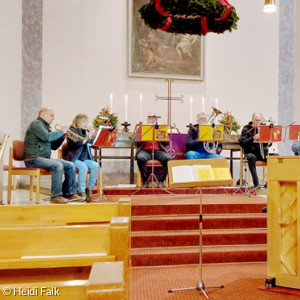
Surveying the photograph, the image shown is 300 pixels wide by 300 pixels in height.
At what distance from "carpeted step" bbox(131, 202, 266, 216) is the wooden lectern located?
1.61 m

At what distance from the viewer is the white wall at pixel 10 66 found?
23.1 ft

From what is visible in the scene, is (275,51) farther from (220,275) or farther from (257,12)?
(220,275)

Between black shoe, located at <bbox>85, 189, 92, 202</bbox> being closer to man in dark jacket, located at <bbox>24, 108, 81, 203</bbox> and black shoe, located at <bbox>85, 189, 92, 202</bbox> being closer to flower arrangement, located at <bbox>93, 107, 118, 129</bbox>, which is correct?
man in dark jacket, located at <bbox>24, 108, 81, 203</bbox>

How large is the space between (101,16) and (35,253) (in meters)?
7.56

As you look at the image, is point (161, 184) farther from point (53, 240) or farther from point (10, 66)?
point (53, 240)

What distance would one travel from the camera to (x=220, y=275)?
3469 mm

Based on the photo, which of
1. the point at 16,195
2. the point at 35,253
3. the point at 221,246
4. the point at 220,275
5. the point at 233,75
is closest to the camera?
the point at 35,253

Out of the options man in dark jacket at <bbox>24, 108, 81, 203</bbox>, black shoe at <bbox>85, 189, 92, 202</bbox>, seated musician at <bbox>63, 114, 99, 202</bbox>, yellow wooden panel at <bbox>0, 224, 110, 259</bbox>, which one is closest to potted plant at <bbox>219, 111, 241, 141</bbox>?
seated musician at <bbox>63, 114, 99, 202</bbox>

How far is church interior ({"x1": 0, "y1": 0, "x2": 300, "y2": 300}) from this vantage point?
154 cm

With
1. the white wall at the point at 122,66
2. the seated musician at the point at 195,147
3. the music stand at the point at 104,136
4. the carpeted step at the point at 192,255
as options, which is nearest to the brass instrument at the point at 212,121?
the seated musician at the point at 195,147

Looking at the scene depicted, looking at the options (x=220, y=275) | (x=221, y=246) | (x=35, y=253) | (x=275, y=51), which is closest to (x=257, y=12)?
(x=275, y=51)

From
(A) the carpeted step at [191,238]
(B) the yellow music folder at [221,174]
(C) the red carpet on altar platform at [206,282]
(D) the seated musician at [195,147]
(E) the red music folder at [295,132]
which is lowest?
(C) the red carpet on altar platform at [206,282]

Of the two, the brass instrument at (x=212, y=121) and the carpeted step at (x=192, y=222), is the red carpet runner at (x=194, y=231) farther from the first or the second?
the brass instrument at (x=212, y=121)

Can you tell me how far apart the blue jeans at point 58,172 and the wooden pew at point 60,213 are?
3.36 metres
